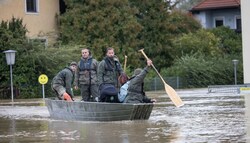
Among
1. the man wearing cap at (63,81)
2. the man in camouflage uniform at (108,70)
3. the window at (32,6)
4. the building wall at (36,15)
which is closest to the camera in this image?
the man in camouflage uniform at (108,70)

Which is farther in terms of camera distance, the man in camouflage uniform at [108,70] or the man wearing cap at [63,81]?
the man wearing cap at [63,81]

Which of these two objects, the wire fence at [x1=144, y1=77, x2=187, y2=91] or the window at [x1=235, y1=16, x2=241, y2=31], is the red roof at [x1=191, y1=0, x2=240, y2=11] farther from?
the wire fence at [x1=144, y1=77, x2=187, y2=91]

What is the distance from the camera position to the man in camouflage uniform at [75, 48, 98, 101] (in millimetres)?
19656

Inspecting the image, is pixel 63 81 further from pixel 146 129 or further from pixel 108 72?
pixel 146 129

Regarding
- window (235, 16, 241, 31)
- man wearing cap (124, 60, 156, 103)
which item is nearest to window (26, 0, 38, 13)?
window (235, 16, 241, 31)

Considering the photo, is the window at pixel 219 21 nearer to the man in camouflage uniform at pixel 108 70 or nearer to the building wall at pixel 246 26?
the building wall at pixel 246 26

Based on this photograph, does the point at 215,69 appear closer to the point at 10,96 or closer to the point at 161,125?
the point at 10,96

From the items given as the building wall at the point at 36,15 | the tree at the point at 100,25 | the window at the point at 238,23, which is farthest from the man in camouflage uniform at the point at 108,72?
the window at the point at 238,23

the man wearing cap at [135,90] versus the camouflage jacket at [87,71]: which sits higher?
the camouflage jacket at [87,71]

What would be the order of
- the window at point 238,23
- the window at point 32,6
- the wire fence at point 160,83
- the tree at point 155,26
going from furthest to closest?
the window at point 238,23 < the tree at point 155,26 < the wire fence at point 160,83 < the window at point 32,6

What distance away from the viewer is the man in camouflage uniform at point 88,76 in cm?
1966

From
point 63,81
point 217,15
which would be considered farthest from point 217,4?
point 63,81

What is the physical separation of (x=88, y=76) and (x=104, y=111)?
7.18 feet

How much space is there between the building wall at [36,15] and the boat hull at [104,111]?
25.8 meters
